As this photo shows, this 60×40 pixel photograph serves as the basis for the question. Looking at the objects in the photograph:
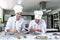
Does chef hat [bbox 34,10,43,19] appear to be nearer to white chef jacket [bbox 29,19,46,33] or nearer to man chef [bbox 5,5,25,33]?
white chef jacket [bbox 29,19,46,33]

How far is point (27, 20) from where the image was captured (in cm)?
156

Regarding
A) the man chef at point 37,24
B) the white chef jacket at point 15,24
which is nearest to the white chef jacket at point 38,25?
Result: the man chef at point 37,24

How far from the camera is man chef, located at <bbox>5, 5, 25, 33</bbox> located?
1424 mm

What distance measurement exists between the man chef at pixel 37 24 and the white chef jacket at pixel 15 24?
0.12m

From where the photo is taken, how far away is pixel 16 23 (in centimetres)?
144

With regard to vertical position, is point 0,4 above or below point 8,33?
above

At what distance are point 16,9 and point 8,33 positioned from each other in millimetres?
304

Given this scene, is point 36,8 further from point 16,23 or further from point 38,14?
point 16,23

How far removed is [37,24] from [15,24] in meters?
0.28

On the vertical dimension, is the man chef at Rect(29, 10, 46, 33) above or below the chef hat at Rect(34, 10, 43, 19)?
below

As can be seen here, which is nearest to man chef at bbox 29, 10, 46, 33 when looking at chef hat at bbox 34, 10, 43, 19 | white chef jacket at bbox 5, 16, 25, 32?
chef hat at bbox 34, 10, 43, 19

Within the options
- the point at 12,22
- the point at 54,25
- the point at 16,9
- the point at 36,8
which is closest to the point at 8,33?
the point at 12,22

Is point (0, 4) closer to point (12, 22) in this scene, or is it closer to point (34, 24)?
point (12, 22)

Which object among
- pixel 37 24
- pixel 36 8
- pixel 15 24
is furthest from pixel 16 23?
pixel 36 8
